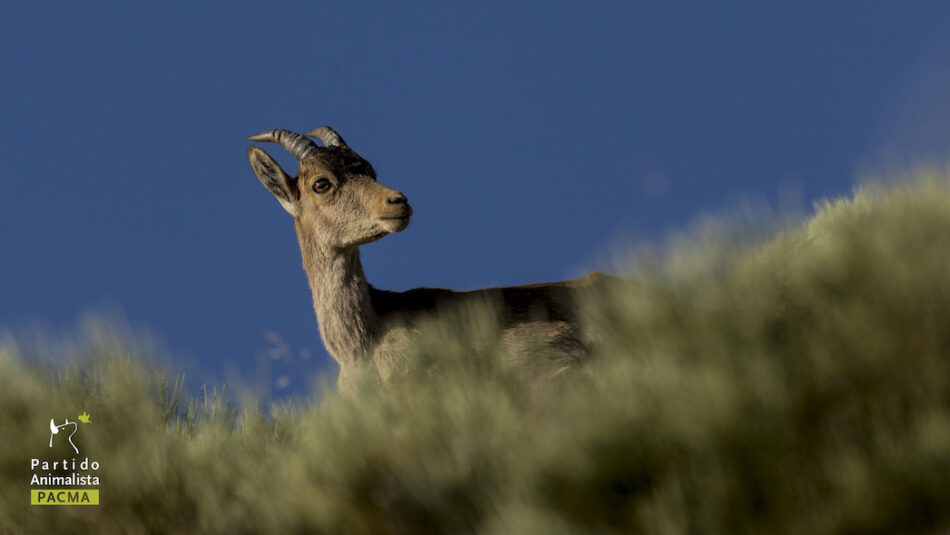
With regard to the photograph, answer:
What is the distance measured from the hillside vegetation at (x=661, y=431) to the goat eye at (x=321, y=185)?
1.86 meters

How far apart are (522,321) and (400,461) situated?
7.75 ft

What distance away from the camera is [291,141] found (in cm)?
787

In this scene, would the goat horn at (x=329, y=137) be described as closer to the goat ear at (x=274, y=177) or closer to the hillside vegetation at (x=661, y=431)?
the goat ear at (x=274, y=177)

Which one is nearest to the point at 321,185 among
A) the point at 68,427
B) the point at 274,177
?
the point at 274,177

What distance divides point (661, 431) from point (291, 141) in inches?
189

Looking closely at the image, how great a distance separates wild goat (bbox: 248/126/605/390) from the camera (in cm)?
696

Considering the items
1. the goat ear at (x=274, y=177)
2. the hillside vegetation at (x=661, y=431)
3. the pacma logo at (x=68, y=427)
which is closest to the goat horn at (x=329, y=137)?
the goat ear at (x=274, y=177)

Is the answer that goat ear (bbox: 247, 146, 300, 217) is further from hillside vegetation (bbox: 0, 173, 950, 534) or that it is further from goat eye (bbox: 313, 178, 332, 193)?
hillside vegetation (bbox: 0, 173, 950, 534)

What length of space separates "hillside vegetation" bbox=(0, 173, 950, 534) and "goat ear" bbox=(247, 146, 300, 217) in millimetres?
2157

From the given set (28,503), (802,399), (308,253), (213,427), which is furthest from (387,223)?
(802,399)

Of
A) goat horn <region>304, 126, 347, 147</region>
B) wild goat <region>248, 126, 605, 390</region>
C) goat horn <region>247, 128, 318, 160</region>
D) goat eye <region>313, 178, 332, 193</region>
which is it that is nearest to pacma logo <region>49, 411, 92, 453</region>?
wild goat <region>248, 126, 605, 390</region>

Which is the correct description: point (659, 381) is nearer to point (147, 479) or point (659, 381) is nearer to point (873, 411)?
point (873, 411)

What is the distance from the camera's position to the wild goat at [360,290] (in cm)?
696

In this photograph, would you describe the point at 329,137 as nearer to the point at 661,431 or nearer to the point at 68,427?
the point at 68,427
